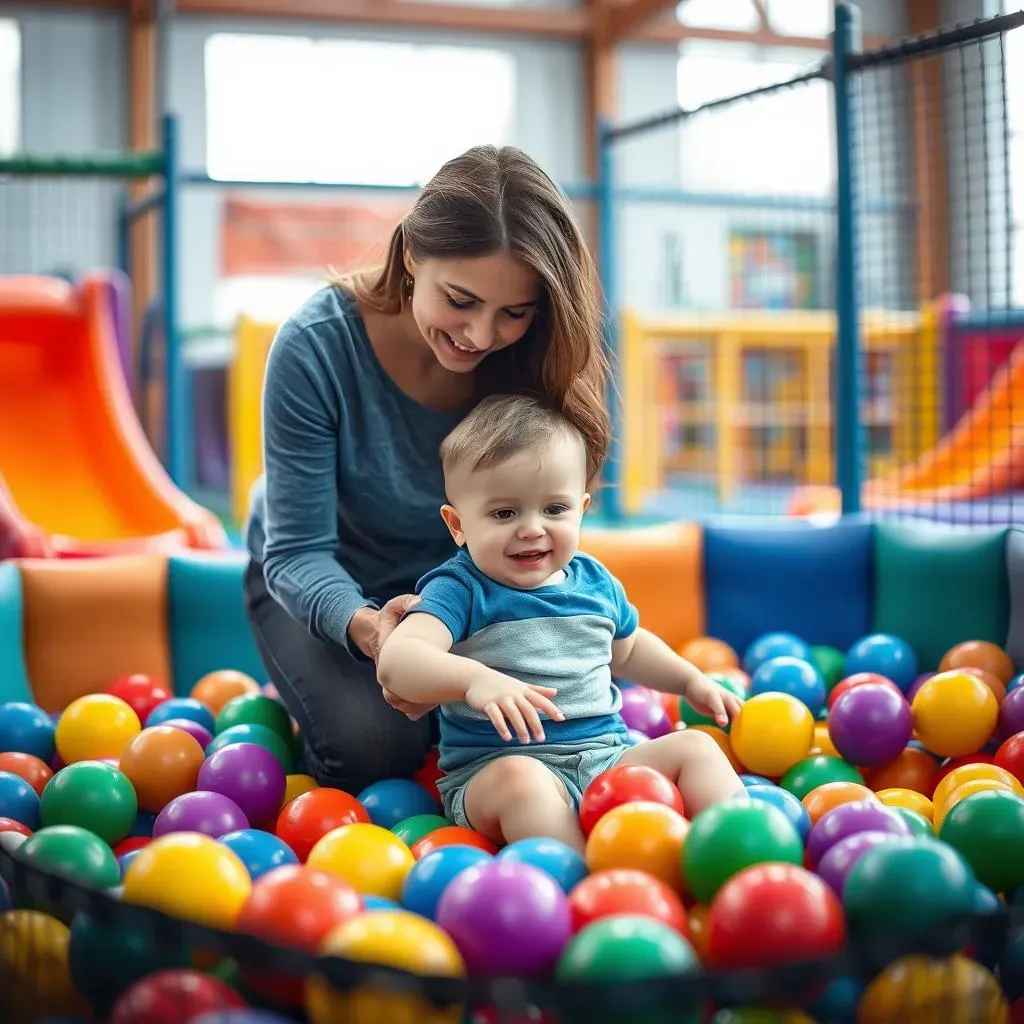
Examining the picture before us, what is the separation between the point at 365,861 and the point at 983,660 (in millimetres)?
1079

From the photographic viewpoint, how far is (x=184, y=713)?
1.82 m

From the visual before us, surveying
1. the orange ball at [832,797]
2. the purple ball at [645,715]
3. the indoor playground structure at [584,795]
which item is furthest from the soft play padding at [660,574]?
the orange ball at [832,797]

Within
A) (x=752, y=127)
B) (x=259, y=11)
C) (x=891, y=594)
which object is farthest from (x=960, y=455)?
(x=259, y=11)

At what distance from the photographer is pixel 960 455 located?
157 inches

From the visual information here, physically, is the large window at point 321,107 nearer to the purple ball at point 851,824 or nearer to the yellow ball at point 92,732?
the yellow ball at point 92,732

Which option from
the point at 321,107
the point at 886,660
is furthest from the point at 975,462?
the point at 321,107

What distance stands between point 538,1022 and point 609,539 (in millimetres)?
1403

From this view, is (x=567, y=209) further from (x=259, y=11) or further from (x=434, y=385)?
(x=259, y=11)

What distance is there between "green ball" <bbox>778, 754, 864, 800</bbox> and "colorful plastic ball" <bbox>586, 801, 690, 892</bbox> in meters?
0.39

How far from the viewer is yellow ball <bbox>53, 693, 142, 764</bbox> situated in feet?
5.63

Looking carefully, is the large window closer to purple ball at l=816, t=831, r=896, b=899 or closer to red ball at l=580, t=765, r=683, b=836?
red ball at l=580, t=765, r=683, b=836

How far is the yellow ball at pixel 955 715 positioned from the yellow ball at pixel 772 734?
6.1 inches

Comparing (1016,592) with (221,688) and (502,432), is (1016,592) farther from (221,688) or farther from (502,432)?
(221,688)

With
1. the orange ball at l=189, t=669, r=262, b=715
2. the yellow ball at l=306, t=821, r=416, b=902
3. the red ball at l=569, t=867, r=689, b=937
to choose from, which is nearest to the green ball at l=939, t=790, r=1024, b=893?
the red ball at l=569, t=867, r=689, b=937
